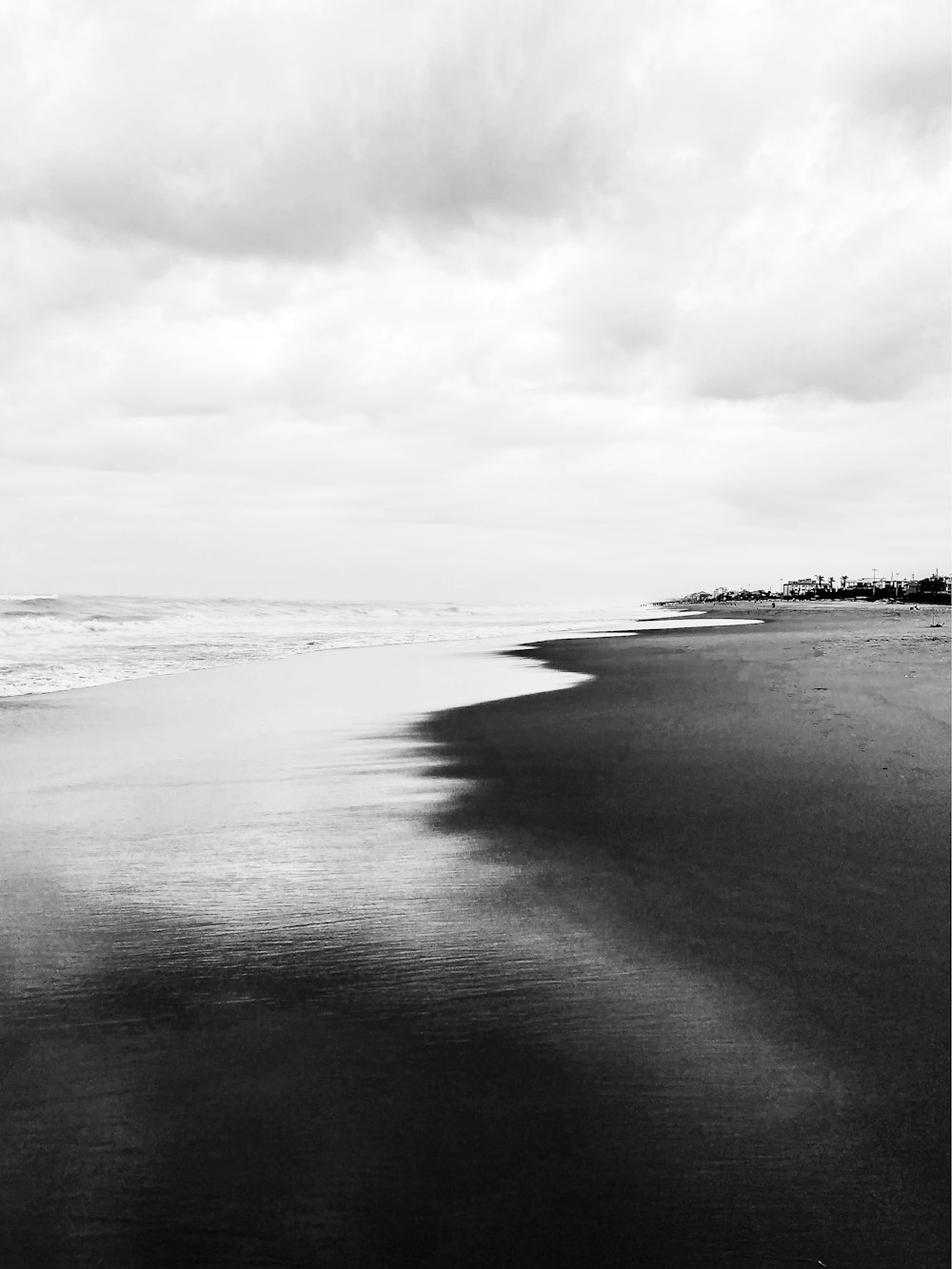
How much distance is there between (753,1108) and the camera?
257 cm

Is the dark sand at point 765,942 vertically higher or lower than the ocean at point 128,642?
lower

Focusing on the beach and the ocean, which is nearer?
the beach

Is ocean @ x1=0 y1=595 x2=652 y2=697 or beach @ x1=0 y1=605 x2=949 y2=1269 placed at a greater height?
ocean @ x1=0 y1=595 x2=652 y2=697

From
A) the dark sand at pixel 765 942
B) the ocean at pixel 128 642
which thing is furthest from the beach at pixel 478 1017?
the ocean at pixel 128 642

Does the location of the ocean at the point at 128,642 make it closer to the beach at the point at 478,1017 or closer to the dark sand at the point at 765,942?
the beach at the point at 478,1017

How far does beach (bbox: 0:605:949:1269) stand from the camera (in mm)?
2152

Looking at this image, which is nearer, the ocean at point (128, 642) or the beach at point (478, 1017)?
the beach at point (478, 1017)

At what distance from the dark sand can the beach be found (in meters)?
0.01

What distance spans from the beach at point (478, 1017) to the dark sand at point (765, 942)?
0.01 meters

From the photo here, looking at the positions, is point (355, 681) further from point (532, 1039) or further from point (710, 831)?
point (532, 1039)

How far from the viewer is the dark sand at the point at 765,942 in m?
2.18

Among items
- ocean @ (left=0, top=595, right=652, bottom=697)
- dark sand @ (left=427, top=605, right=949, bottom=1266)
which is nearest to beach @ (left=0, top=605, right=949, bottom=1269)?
dark sand @ (left=427, top=605, right=949, bottom=1266)

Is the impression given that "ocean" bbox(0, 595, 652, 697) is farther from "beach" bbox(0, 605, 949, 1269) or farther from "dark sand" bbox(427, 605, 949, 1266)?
"dark sand" bbox(427, 605, 949, 1266)

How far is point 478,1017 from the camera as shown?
3121mm
